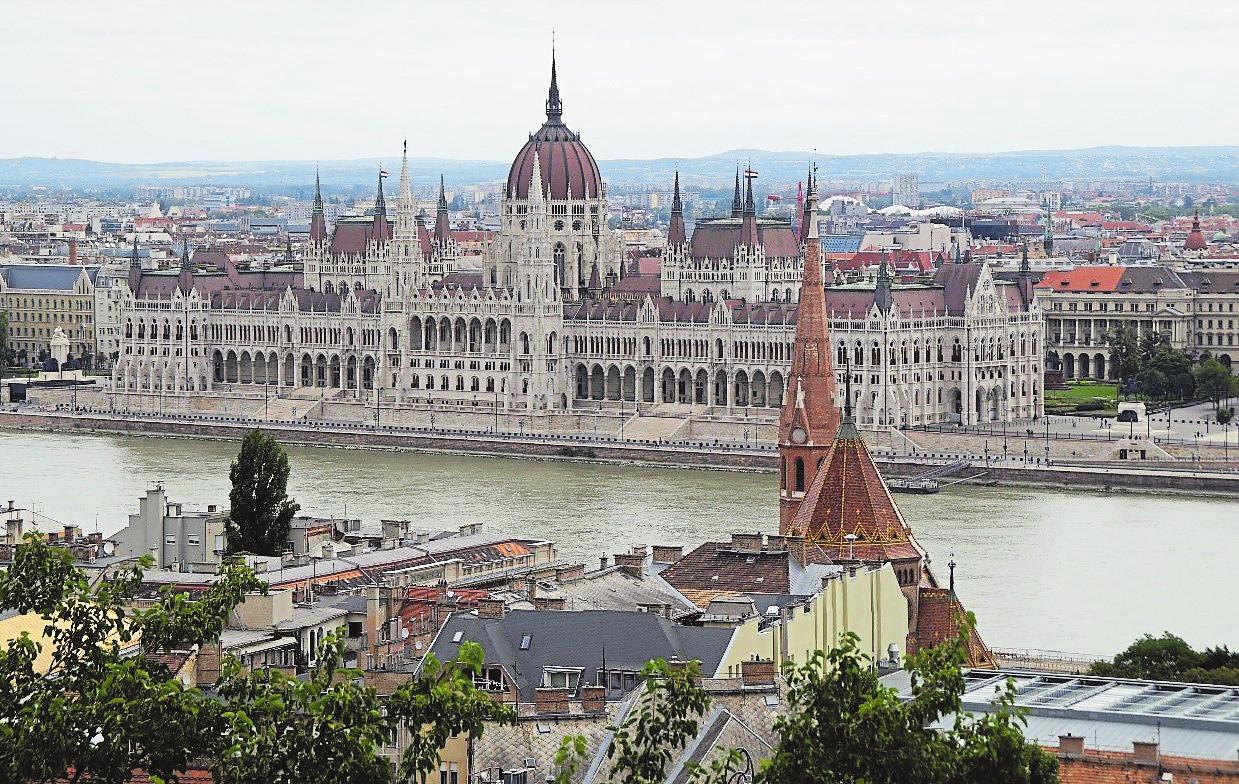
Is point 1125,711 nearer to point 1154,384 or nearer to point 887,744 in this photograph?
point 887,744

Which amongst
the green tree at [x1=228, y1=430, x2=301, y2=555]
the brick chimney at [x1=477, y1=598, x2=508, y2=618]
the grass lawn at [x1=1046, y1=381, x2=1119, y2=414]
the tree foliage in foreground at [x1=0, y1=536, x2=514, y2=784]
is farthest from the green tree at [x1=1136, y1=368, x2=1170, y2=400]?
the tree foliage in foreground at [x1=0, y1=536, x2=514, y2=784]

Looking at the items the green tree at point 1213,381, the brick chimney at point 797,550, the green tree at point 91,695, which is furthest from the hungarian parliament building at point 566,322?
the green tree at point 91,695

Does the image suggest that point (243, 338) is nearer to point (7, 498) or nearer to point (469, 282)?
point (469, 282)

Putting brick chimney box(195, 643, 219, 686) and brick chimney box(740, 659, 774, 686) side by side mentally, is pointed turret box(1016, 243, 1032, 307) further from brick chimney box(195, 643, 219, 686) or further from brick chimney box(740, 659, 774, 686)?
brick chimney box(195, 643, 219, 686)

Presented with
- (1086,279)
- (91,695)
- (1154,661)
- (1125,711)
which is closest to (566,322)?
(1086,279)

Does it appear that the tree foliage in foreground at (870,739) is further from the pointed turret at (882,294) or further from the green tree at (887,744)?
the pointed turret at (882,294)
